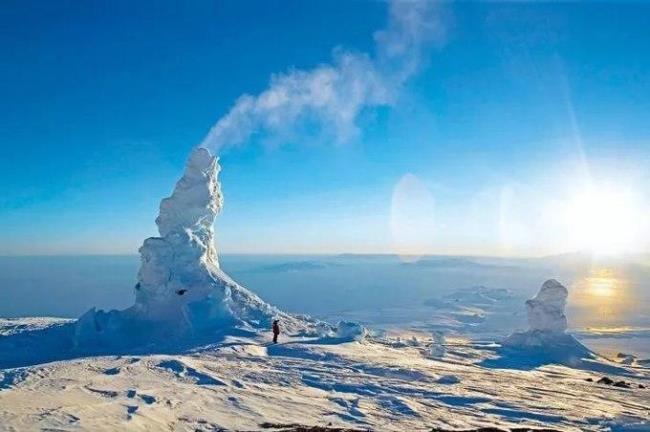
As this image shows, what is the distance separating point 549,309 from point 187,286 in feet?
106

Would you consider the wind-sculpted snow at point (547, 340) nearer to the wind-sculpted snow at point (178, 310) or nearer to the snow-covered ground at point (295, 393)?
the snow-covered ground at point (295, 393)

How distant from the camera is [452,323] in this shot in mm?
187625

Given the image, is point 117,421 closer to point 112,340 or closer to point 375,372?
point 375,372

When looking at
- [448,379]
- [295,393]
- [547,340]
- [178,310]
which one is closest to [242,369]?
[295,393]

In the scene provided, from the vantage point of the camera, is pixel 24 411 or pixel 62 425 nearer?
pixel 62 425

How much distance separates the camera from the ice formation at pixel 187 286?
132ft

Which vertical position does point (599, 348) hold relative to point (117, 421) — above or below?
below

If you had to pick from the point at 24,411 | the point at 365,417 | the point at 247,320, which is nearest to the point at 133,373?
the point at 24,411

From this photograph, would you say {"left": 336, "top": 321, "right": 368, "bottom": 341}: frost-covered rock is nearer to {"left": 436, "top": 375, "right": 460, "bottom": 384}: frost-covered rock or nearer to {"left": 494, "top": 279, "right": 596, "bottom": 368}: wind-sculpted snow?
{"left": 494, "top": 279, "right": 596, "bottom": 368}: wind-sculpted snow

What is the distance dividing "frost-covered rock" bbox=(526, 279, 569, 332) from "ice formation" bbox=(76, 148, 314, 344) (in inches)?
A: 822

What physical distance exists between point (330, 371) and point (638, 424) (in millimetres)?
14147

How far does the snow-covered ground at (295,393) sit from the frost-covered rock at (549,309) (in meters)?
14.4

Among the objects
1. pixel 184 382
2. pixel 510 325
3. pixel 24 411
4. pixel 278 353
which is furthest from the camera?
pixel 510 325

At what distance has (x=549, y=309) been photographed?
50469mm
